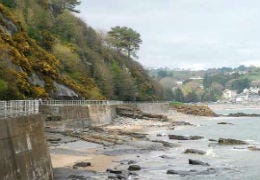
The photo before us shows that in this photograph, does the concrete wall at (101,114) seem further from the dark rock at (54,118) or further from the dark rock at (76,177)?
the dark rock at (76,177)

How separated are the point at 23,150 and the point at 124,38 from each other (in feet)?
365

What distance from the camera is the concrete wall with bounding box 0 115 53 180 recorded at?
1989 centimetres

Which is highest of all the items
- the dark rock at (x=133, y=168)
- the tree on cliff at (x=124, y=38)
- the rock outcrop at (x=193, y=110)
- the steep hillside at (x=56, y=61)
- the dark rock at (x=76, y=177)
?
the tree on cliff at (x=124, y=38)

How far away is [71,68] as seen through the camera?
285 ft

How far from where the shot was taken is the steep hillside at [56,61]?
2307 inches

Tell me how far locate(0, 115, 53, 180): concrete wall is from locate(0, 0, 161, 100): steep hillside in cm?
1896

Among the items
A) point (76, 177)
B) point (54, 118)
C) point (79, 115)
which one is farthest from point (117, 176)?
point (79, 115)

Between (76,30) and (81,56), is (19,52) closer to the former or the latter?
(81,56)

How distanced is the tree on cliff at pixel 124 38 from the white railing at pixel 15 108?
99.3m

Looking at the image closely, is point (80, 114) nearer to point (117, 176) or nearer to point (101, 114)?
point (101, 114)

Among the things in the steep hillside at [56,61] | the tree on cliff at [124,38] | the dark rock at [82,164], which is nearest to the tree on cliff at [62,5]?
the steep hillside at [56,61]

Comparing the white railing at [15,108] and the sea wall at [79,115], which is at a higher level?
the white railing at [15,108]

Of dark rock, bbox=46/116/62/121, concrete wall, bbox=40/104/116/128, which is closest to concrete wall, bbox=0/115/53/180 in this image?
dark rock, bbox=46/116/62/121

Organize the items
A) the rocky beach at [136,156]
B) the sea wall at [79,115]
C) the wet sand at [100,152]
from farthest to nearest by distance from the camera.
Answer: the sea wall at [79,115]
the rocky beach at [136,156]
the wet sand at [100,152]
